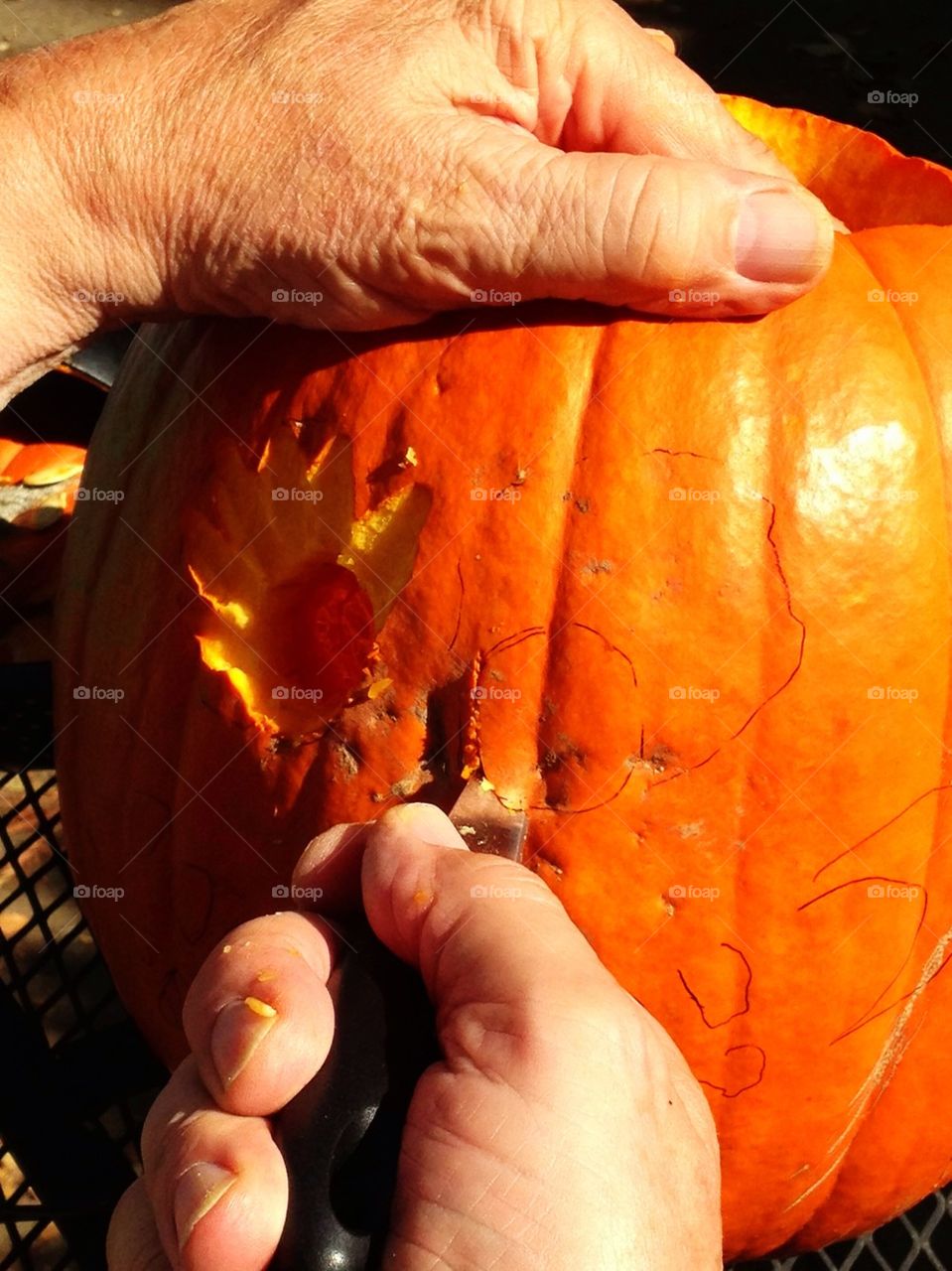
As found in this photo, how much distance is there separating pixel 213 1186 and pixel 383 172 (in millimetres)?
681

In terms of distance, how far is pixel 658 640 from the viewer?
851mm

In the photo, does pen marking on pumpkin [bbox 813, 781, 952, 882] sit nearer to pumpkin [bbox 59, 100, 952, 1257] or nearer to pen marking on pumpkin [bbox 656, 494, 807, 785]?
pumpkin [bbox 59, 100, 952, 1257]

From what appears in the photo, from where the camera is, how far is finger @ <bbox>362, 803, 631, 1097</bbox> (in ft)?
2.15

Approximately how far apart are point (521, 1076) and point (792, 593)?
15.5 inches

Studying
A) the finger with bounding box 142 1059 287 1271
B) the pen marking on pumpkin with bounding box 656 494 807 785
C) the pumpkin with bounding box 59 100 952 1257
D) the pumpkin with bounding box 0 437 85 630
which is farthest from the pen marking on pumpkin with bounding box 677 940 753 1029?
the pumpkin with bounding box 0 437 85 630

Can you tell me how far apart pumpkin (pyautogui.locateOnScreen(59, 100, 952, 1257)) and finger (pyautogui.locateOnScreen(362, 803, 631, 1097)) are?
12 centimetres

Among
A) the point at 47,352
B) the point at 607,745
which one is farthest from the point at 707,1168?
the point at 47,352

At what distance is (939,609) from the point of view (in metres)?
0.88

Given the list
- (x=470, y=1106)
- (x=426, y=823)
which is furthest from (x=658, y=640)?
(x=470, y=1106)

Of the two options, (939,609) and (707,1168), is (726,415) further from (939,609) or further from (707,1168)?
(707,1168)

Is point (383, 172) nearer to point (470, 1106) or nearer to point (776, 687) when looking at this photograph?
point (776, 687)

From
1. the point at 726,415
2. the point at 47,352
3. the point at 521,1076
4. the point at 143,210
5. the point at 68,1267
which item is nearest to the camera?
the point at 521,1076

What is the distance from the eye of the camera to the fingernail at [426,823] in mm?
768

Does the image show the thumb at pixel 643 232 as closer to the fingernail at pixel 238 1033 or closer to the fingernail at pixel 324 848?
the fingernail at pixel 324 848
